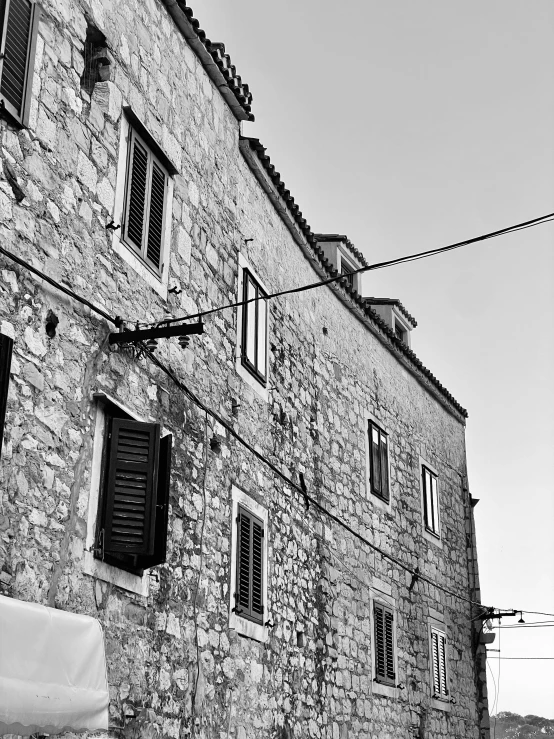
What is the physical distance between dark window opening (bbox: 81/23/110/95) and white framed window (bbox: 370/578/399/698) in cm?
805

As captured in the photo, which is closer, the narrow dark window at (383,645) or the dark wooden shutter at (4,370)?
the dark wooden shutter at (4,370)

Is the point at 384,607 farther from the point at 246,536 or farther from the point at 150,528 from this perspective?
the point at 150,528

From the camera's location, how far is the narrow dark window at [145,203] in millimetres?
8031

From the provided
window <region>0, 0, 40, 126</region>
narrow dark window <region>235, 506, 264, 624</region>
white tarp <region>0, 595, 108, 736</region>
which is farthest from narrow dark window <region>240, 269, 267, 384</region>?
white tarp <region>0, 595, 108, 736</region>

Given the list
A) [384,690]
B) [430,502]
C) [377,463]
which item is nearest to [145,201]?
[377,463]

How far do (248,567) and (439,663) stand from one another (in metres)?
7.18

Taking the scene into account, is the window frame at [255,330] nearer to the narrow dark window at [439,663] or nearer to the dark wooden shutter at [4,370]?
the dark wooden shutter at [4,370]

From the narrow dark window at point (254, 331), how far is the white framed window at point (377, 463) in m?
3.80

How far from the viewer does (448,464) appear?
715 inches

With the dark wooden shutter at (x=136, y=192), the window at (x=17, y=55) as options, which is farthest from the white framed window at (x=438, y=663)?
the window at (x=17, y=55)

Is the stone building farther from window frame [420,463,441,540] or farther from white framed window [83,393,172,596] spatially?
window frame [420,463,441,540]

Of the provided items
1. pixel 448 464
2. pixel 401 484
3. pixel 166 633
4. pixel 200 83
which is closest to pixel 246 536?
pixel 166 633

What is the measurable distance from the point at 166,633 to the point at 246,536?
6.80 ft

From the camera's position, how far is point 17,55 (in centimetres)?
659
